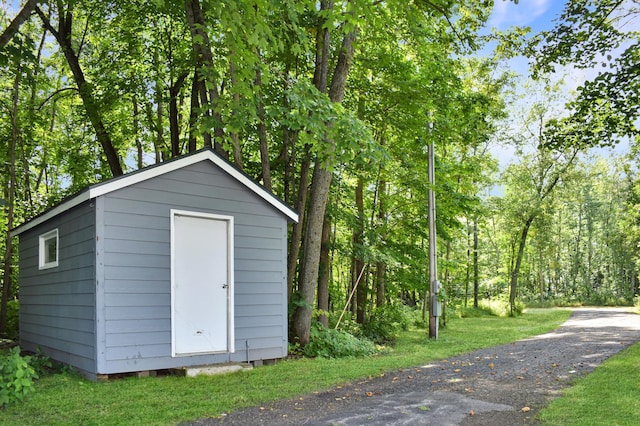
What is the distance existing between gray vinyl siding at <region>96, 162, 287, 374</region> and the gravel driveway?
7.19 feet

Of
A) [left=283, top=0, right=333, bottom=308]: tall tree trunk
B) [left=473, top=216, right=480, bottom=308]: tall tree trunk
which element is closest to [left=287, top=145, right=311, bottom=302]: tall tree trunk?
[left=283, top=0, right=333, bottom=308]: tall tree trunk

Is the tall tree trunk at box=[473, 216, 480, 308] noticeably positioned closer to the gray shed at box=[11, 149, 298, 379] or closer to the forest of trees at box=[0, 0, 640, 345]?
the forest of trees at box=[0, 0, 640, 345]

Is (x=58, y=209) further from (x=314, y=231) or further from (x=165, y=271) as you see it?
(x=314, y=231)

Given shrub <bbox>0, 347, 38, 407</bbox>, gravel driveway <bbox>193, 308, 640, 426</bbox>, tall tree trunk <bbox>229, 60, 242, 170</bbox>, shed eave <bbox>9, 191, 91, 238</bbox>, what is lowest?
gravel driveway <bbox>193, 308, 640, 426</bbox>

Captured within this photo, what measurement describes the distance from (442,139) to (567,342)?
522 cm

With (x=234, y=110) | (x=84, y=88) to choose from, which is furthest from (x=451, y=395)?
(x=84, y=88)

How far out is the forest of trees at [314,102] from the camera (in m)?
7.93

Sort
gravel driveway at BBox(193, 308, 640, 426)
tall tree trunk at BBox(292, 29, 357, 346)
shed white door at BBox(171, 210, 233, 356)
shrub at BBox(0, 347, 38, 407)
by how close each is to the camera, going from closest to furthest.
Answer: gravel driveway at BBox(193, 308, 640, 426)
shrub at BBox(0, 347, 38, 407)
shed white door at BBox(171, 210, 233, 356)
tall tree trunk at BBox(292, 29, 357, 346)

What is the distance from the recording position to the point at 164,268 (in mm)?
7133

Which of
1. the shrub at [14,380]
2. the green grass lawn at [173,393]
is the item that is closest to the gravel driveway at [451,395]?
the green grass lawn at [173,393]

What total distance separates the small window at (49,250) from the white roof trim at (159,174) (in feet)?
0.88

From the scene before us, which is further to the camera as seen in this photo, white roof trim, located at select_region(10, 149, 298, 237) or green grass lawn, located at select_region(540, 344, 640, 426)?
white roof trim, located at select_region(10, 149, 298, 237)

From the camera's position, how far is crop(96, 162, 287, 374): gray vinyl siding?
6.61 meters

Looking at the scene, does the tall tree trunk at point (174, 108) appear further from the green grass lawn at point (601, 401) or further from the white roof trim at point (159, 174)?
the green grass lawn at point (601, 401)
